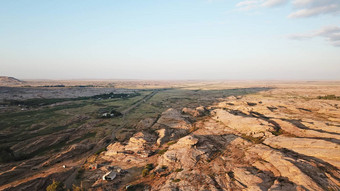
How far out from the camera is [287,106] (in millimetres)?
63344

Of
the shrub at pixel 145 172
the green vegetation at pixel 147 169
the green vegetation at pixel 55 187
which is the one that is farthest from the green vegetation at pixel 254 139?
the green vegetation at pixel 55 187

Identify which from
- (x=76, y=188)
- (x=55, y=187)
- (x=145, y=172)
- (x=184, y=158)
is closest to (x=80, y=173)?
(x=55, y=187)

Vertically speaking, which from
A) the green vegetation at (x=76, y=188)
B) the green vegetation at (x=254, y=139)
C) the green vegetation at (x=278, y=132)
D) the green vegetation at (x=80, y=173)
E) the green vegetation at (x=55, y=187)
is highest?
the green vegetation at (x=278, y=132)

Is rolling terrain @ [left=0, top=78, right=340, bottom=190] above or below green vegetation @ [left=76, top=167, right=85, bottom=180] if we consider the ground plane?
above

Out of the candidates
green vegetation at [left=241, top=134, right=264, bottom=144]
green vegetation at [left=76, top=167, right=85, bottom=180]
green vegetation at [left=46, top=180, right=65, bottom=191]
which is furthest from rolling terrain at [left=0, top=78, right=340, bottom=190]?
green vegetation at [left=46, top=180, right=65, bottom=191]

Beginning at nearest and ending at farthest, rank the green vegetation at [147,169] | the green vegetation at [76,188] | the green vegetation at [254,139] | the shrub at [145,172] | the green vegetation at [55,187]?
the green vegetation at [55,187] < the green vegetation at [76,188] < the shrub at [145,172] < the green vegetation at [147,169] < the green vegetation at [254,139]

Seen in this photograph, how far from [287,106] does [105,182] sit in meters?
70.1

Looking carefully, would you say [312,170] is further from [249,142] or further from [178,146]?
[178,146]

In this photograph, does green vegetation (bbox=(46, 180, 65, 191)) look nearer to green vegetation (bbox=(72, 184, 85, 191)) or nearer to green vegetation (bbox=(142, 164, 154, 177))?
green vegetation (bbox=(72, 184, 85, 191))


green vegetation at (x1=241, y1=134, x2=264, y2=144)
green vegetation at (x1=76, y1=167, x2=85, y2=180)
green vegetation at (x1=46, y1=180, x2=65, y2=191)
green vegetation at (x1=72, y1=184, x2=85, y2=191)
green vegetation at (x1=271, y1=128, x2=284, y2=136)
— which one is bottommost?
green vegetation at (x1=76, y1=167, x2=85, y2=180)

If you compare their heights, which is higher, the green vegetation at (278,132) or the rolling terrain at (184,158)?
the green vegetation at (278,132)

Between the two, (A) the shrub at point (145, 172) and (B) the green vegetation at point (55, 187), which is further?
(A) the shrub at point (145, 172)

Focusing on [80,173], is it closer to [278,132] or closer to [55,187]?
[55,187]

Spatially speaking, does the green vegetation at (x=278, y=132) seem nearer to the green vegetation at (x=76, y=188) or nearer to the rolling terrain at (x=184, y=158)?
the rolling terrain at (x=184, y=158)
